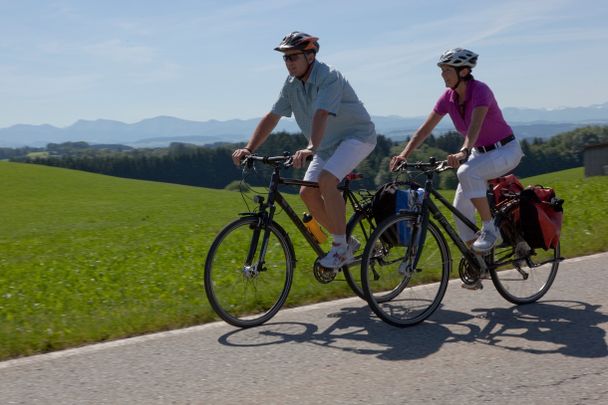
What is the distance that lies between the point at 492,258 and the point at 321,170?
→ 1.58 m

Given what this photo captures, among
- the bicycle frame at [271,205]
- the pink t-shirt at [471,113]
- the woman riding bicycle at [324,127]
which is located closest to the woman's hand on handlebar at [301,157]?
the woman riding bicycle at [324,127]

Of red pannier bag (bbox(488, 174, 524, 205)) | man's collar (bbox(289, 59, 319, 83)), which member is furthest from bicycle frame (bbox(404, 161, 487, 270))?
man's collar (bbox(289, 59, 319, 83))

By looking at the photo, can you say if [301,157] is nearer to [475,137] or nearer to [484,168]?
[475,137]

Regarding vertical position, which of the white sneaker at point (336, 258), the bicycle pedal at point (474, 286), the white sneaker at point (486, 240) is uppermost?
the white sneaker at point (486, 240)

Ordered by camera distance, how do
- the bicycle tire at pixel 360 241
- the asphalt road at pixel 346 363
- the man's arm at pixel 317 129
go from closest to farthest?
the asphalt road at pixel 346 363
the man's arm at pixel 317 129
the bicycle tire at pixel 360 241

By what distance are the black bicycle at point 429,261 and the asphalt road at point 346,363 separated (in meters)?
0.20

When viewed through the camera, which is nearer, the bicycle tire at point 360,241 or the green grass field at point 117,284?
the green grass field at point 117,284

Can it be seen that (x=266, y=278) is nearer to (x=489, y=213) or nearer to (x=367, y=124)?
(x=367, y=124)

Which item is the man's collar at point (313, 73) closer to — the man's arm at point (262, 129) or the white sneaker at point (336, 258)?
the man's arm at point (262, 129)

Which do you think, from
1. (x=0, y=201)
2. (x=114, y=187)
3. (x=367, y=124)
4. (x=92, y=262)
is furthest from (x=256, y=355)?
(x=114, y=187)

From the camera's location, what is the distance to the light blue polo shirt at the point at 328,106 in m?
5.49

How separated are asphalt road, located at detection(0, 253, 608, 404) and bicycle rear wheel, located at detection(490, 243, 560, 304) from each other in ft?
0.79

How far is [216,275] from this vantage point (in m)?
5.38

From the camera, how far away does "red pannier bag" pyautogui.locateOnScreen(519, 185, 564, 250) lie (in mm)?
5934
